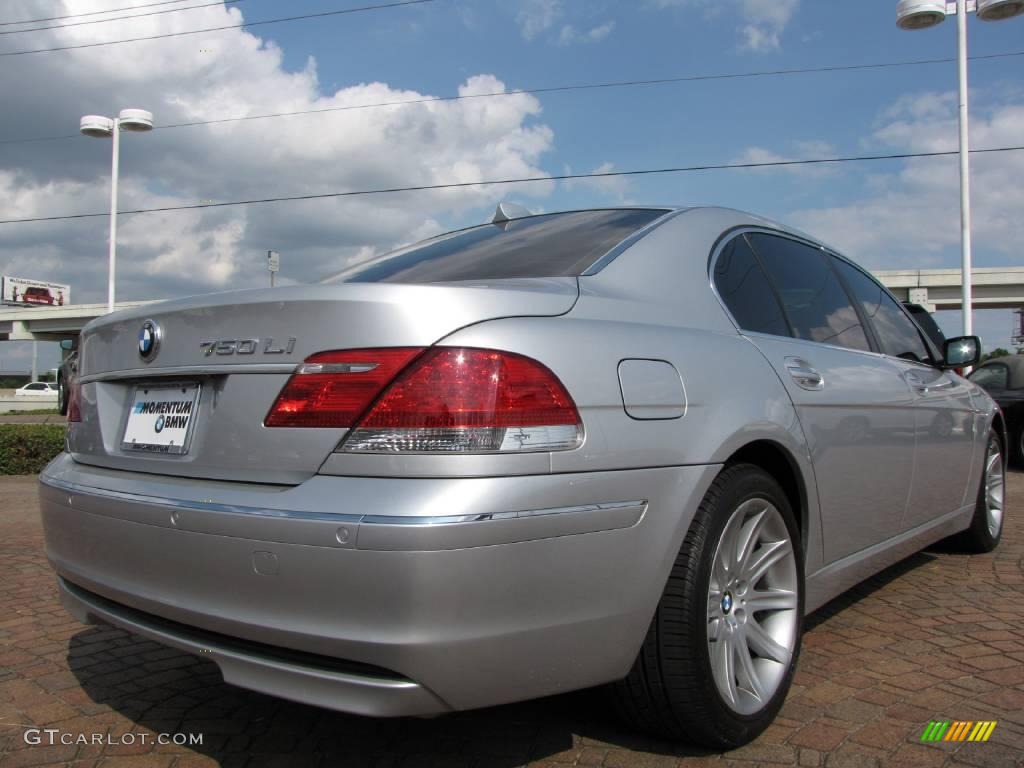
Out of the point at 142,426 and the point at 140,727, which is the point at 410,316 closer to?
the point at 142,426

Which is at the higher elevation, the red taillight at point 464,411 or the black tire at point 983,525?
the red taillight at point 464,411

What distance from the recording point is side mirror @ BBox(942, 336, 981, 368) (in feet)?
13.7

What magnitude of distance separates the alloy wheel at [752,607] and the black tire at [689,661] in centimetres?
5

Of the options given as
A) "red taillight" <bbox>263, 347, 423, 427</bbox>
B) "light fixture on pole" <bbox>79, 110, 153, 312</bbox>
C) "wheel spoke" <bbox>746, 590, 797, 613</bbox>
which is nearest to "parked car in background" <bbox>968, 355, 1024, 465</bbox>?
"wheel spoke" <bbox>746, 590, 797, 613</bbox>

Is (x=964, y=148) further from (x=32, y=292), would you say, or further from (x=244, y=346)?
(x=32, y=292)

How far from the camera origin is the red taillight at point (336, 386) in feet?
6.10

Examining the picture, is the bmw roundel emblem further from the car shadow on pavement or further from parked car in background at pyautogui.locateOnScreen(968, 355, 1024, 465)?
parked car in background at pyautogui.locateOnScreen(968, 355, 1024, 465)

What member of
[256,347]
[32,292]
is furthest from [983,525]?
[32,292]

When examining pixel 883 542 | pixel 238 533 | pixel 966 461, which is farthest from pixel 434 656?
pixel 966 461

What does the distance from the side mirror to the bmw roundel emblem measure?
364 cm

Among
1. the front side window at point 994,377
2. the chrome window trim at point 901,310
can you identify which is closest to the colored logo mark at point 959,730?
the chrome window trim at point 901,310

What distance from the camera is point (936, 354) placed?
4219mm

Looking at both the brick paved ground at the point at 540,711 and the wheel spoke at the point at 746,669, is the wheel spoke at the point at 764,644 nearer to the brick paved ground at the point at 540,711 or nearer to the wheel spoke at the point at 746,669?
the wheel spoke at the point at 746,669

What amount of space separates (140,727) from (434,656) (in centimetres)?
135
